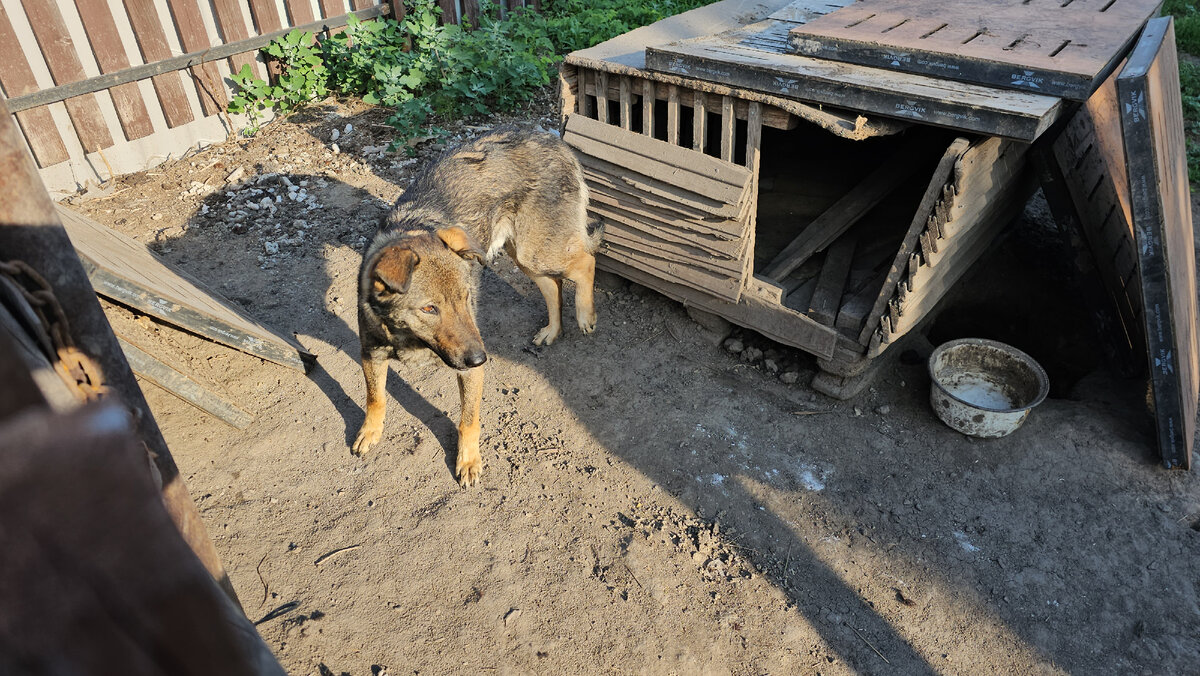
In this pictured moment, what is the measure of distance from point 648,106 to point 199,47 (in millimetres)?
5248

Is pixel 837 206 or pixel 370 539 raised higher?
pixel 837 206

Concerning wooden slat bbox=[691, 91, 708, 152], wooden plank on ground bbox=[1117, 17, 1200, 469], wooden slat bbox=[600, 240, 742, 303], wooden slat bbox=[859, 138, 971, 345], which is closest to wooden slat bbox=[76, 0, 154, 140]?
wooden slat bbox=[600, 240, 742, 303]

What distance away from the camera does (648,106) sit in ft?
15.7

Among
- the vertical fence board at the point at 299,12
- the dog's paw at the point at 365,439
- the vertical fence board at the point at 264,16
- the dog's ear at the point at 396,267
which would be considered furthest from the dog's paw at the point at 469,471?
the vertical fence board at the point at 299,12

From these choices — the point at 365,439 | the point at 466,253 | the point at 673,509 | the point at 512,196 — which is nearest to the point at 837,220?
the point at 512,196

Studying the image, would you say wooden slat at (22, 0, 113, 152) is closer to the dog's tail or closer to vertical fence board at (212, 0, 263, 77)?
vertical fence board at (212, 0, 263, 77)

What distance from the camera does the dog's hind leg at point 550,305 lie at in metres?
5.17

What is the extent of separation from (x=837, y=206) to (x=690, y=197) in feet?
5.37

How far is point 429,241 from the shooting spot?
143 inches

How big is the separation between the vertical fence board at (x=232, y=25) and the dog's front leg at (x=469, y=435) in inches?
222

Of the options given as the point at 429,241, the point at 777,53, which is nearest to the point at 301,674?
the point at 429,241

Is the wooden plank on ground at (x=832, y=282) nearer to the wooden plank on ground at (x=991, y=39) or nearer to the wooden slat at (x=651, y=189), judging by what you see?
the wooden slat at (x=651, y=189)

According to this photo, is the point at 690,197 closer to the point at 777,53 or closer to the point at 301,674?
the point at 777,53

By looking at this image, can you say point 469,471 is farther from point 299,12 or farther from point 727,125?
point 299,12
